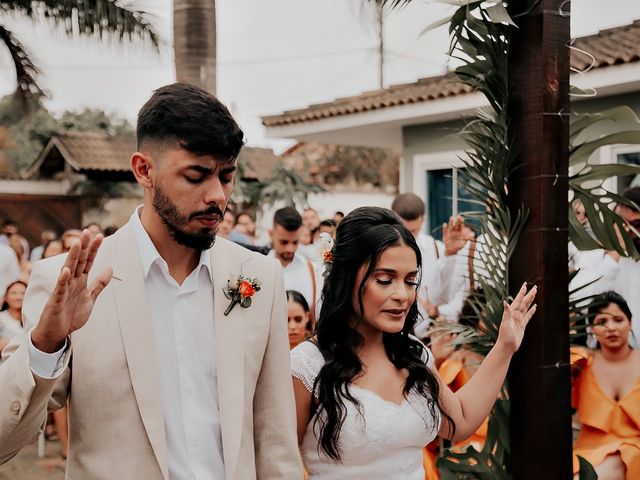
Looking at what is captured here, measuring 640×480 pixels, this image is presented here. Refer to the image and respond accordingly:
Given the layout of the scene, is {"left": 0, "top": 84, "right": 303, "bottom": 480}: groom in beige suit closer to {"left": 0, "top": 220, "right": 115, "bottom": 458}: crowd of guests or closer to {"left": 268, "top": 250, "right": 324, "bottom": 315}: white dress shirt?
{"left": 0, "top": 220, "right": 115, "bottom": 458}: crowd of guests

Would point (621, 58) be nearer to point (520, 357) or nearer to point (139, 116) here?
point (520, 357)

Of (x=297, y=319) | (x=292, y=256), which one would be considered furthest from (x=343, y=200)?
(x=297, y=319)

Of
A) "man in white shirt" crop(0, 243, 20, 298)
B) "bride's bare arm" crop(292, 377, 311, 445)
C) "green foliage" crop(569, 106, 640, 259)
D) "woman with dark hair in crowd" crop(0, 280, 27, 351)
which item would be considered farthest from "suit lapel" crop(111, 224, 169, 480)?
"man in white shirt" crop(0, 243, 20, 298)

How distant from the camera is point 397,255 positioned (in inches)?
127

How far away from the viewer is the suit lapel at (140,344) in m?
2.32

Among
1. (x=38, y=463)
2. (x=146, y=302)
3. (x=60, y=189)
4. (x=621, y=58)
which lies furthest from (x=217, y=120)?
(x=60, y=189)

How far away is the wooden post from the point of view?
346cm

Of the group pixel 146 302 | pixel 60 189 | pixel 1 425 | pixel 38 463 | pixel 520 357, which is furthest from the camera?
pixel 60 189

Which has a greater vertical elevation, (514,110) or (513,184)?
(514,110)

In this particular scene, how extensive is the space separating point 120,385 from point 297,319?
3.38 m

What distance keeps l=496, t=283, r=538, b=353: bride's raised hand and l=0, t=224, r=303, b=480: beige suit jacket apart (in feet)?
3.95

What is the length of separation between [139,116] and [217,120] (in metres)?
0.27

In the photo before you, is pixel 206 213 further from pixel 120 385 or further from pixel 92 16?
pixel 92 16

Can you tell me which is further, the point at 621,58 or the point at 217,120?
the point at 621,58
